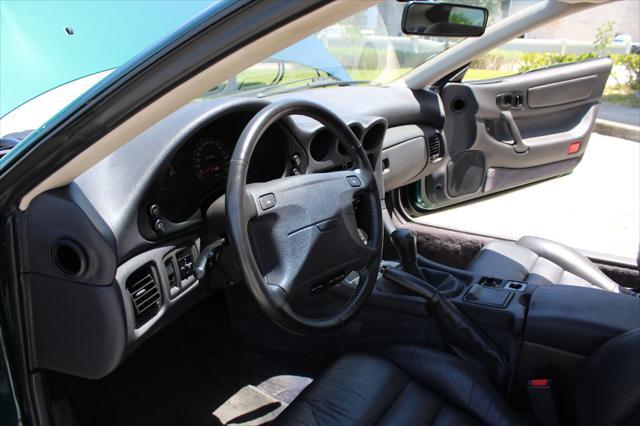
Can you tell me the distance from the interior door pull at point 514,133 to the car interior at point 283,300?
2.89 feet

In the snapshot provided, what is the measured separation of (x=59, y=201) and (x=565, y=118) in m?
2.86

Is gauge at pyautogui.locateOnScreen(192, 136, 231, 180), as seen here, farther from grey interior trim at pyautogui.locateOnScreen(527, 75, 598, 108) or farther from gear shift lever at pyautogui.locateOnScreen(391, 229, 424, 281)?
grey interior trim at pyautogui.locateOnScreen(527, 75, 598, 108)

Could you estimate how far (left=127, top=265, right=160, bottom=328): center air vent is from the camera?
1.38 metres

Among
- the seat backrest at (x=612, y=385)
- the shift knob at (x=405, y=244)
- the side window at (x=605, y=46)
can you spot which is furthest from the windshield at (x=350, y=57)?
the side window at (x=605, y=46)

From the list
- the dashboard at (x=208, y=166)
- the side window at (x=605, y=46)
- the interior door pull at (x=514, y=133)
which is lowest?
the side window at (x=605, y=46)

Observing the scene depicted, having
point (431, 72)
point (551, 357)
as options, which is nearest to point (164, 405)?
point (551, 357)

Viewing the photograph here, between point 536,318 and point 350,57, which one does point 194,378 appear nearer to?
point 536,318

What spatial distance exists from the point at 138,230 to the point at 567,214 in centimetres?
257

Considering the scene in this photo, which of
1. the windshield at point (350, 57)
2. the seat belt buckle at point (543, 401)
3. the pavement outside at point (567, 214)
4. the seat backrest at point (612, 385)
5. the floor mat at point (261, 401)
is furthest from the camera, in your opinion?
the pavement outside at point (567, 214)

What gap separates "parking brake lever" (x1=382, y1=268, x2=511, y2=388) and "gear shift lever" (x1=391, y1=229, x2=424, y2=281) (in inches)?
6.8

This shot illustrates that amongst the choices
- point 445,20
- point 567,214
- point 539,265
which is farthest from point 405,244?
point 567,214

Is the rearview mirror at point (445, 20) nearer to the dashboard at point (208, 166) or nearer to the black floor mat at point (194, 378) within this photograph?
the dashboard at point (208, 166)

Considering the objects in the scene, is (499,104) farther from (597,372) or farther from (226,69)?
(226,69)

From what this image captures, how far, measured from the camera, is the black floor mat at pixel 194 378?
6.73 feet
